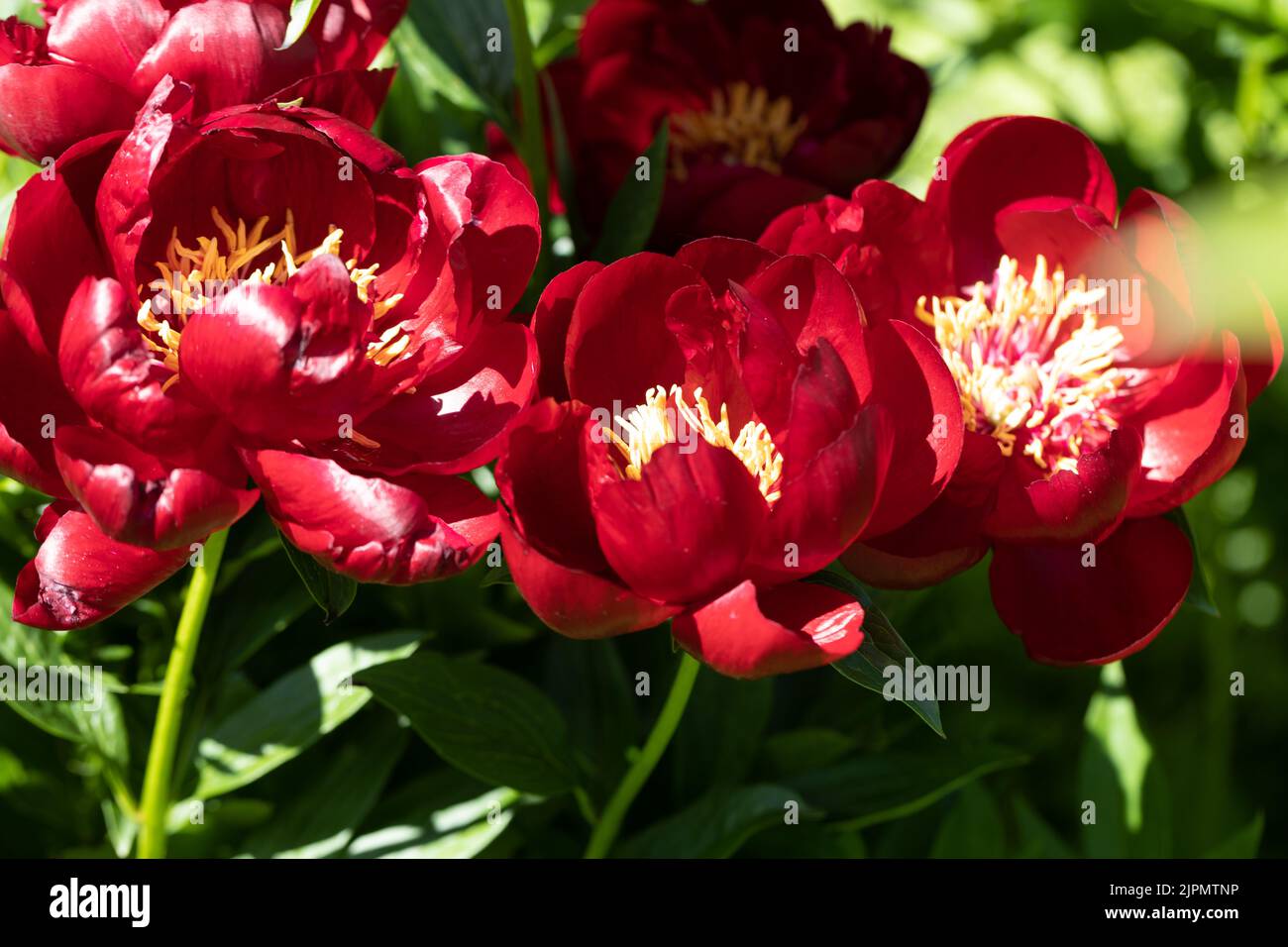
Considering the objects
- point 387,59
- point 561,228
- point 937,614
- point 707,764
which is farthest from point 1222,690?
point 387,59

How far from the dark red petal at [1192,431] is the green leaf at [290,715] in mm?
331

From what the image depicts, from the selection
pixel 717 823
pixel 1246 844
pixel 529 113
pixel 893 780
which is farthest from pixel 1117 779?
pixel 529 113

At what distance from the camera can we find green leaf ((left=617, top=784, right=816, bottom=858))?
2.00 ft

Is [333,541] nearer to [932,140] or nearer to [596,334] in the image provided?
[596,334]

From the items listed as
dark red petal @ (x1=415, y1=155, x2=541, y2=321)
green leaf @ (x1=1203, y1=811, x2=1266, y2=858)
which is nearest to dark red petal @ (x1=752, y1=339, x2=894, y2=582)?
dark red petal @ (x1=415, y1=155, x2=541, y2=321)

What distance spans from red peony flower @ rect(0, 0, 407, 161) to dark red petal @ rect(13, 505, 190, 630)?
5.8 inches

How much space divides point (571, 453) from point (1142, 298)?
0.88 feet

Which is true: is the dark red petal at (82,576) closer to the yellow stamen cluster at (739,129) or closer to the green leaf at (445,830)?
the green leaf at (445,830)

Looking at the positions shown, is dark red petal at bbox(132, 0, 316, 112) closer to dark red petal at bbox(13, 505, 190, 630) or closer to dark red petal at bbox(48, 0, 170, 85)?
dark red petal at bbox(48, 0, 170, 85)

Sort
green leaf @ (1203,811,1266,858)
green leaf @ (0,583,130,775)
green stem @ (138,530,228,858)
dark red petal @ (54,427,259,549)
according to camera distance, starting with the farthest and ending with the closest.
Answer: green leaf @ (1203,811,1266,858) < green leaf @ (0,583,130,775) < green stem @ (138,530,228,858) < dark red petal @ (54,427,259,549)

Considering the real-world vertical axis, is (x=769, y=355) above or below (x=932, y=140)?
below

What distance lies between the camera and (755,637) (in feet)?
1.36

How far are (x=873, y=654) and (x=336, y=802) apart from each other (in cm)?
31
